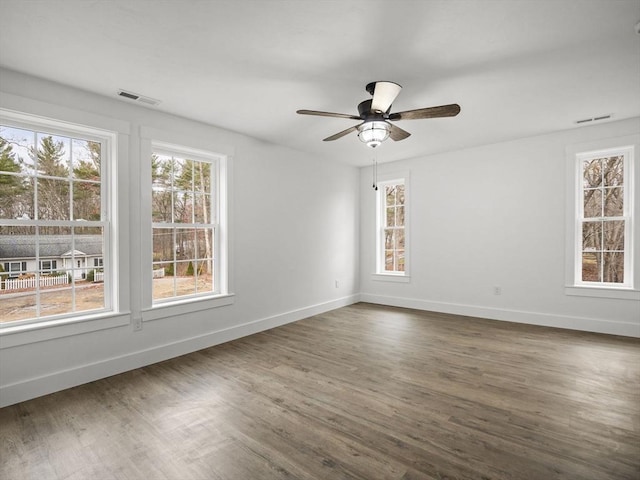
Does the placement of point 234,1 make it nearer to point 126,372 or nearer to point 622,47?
point 622,47

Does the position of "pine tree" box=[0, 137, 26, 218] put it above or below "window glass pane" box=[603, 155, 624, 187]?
below

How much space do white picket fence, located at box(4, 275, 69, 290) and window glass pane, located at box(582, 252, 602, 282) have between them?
608 centimetres

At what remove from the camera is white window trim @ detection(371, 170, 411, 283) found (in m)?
5.98

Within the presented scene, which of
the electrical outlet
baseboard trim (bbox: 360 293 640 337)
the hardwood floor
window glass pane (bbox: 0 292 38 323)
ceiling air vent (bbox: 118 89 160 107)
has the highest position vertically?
ceiling air vent (bbox: 118 89 160 107)

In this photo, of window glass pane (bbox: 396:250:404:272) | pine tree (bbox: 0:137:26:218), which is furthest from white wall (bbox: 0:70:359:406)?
window glass pane (bbox: 396:250:404:272)

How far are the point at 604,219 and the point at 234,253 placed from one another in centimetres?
482

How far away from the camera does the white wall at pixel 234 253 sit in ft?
9.21

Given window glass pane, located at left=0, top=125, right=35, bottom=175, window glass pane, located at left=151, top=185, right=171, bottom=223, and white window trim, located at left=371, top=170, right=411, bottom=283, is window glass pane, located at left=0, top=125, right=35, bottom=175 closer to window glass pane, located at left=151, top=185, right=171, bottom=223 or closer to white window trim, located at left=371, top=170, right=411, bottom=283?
window glass pane, located at left=151, top=185, right=171, bottom=223

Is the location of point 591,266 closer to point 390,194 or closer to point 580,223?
point 580,223

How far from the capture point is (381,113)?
9.64 feet

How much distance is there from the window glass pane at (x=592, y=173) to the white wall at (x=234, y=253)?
352 cm

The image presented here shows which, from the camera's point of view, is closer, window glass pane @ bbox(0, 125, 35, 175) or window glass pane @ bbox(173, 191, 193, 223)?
window glass pane @ bbox(0, 125, 35, 175)

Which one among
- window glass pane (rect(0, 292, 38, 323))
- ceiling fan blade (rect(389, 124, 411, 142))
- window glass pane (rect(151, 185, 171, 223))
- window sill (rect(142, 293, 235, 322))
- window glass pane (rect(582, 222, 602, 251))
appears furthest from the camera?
window glass pane (rect(582, 222, 602, 251))

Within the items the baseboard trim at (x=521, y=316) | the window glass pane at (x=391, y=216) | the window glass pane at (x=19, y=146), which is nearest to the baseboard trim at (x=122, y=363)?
the window glass pane at (x=19, y=146)
